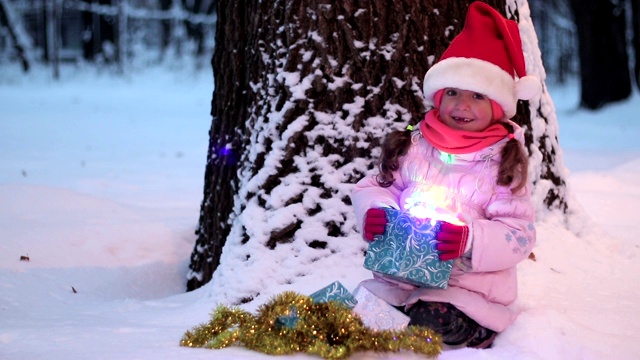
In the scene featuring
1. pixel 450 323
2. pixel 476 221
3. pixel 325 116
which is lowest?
pixel 450 323

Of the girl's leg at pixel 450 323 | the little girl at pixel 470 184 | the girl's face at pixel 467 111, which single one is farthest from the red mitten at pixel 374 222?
the girl's face at pixel 467 111

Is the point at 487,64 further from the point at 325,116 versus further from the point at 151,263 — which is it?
the point at 151,263

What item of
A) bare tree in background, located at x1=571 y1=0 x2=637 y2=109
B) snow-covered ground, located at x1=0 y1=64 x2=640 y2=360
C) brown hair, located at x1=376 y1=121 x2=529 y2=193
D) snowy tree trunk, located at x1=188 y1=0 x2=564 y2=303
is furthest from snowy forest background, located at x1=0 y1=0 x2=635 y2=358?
brown hair, located at x1=376 y1=121 x2=529 y2=193

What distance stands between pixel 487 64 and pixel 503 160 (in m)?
0.39

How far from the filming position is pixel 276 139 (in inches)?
162

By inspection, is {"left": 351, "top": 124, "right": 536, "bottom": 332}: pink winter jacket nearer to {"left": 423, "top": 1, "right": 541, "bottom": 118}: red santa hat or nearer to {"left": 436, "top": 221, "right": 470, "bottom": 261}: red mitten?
{"left": 436, "top": 221, "right": 470, "bottom": 261}: red mitten

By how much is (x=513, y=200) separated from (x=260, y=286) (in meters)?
1.28

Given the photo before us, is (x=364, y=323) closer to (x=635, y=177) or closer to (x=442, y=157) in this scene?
(x=442, y=157)

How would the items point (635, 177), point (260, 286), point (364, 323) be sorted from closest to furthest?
1. point (364, 323)
2. point (260, 286)
3. point (635, 177)

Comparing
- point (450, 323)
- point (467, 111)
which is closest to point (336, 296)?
point (450, 323)

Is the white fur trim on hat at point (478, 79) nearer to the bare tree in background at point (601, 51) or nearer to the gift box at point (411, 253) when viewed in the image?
the gift box at point (411, 253)

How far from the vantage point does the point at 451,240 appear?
312cm

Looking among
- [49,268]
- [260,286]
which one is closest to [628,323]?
[260,286]

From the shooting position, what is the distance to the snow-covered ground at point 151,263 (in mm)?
3178
